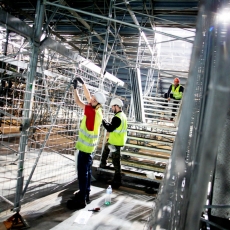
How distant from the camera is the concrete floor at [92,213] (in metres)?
3.57

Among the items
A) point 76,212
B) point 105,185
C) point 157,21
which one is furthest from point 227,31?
point 157,21

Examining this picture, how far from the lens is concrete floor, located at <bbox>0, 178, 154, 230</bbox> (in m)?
3.57

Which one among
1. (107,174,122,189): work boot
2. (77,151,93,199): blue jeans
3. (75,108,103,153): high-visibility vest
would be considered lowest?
(107,174,122,189): work boot

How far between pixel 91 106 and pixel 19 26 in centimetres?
184

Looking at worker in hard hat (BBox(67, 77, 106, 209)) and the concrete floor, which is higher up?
worker in hard hat (BBox(67, 77, 106, 209))

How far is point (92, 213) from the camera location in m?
4.05

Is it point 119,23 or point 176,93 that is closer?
point 176,93

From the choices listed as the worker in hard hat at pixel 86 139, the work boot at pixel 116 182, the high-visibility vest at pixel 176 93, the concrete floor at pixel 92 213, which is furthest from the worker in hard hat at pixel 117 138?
the high-visibility vest at pixel 176 93

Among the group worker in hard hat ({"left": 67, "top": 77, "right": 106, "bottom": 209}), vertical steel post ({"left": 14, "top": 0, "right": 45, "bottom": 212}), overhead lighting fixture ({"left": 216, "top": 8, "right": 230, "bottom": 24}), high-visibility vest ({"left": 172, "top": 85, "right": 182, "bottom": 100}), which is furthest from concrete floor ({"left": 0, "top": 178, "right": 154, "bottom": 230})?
high-visibility vest ({"left": 172, "top": 85, "right": 182, "bottom": 100})

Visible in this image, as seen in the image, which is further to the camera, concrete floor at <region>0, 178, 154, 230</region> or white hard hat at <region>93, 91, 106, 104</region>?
white hard hat at <region>93, 91, 106, 104</region>

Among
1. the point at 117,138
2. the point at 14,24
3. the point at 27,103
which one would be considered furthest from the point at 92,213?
the point at 14,24

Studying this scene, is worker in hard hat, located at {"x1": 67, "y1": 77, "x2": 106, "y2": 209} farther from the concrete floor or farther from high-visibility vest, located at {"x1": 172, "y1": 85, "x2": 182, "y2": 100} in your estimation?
high-visibility vest, located at {"x1": 172, "y1": 85, "x2": 182, "y2": 100}

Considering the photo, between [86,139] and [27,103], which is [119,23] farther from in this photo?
[27,103]

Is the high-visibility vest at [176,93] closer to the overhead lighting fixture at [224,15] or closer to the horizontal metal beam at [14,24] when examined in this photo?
the horizontal metal beam at [14,24]
